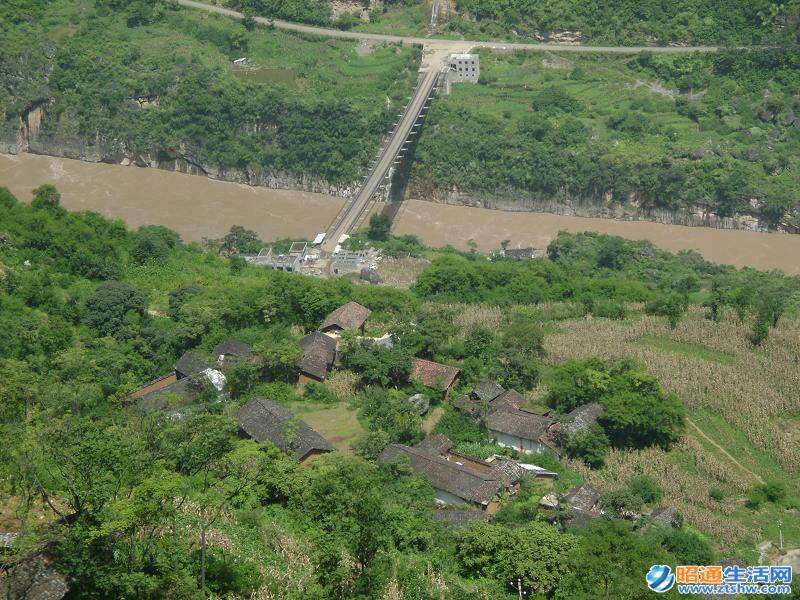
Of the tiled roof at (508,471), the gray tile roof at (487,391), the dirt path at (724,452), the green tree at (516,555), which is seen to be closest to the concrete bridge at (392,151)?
the gray tile roof at (487,391)

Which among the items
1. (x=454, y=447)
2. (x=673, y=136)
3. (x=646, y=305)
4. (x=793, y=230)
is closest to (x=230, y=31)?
(x=673, y=136)

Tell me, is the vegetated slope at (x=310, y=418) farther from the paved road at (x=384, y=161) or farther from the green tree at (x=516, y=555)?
the paved road at (x=384, y=161)

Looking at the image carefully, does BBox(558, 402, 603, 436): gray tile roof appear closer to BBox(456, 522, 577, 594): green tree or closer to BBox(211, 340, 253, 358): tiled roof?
BBox(456, 522, 577, 594): green tree

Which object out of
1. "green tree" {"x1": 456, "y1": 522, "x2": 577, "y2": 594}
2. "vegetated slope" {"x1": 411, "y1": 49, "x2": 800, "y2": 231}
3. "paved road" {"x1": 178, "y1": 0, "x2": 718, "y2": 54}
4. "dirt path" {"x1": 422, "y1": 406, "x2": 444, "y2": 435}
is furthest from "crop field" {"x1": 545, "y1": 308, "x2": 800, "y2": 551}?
"paved road" {"x1": 178, "y1": 0, "x2": 718, "y2": 54}

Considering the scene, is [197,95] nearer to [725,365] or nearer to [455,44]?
[455,44]

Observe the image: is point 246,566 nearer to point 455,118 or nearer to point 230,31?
point 455,118
